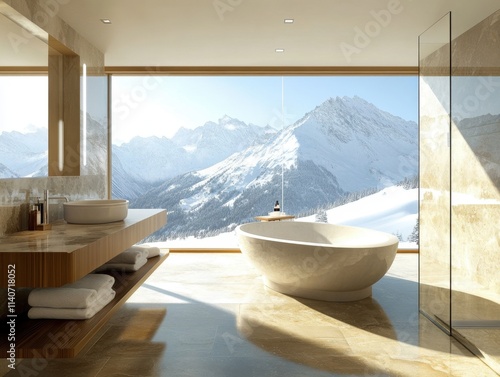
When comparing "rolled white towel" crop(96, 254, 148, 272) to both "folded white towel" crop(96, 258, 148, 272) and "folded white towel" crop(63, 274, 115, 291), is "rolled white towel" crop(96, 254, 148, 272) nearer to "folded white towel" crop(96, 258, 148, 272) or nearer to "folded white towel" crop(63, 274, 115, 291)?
"folded white towel" crop(96, 258, 148, 272)

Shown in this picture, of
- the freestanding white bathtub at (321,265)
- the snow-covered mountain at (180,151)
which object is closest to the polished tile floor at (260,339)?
the freestanding white bathtub at (321,265)

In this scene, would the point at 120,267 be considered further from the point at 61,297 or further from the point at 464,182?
the point at 464,182

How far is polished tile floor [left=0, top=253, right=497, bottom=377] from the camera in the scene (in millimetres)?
2531

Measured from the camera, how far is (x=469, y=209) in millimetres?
3027

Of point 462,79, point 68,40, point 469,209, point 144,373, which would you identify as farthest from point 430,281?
point 68,40

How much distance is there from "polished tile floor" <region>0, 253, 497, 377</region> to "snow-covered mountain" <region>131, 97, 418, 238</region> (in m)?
2.84

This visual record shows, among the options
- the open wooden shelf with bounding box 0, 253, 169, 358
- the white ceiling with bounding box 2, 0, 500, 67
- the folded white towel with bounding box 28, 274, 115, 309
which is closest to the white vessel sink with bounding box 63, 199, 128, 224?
the open wooden shelf with bounding box 0, 253, 169, 358

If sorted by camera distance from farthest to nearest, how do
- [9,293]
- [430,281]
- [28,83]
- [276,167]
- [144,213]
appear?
[276,167] < [144,213] < [430,281] < [28,83] < [9,293]

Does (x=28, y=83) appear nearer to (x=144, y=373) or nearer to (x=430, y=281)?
(x=144, y=373)

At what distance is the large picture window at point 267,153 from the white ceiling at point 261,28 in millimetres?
1521

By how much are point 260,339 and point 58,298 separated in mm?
1311

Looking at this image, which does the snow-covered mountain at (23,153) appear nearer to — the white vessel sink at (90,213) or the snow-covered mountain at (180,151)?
the white vessel sink at (90,213)

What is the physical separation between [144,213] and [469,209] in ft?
8.06

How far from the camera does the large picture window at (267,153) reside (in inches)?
269
